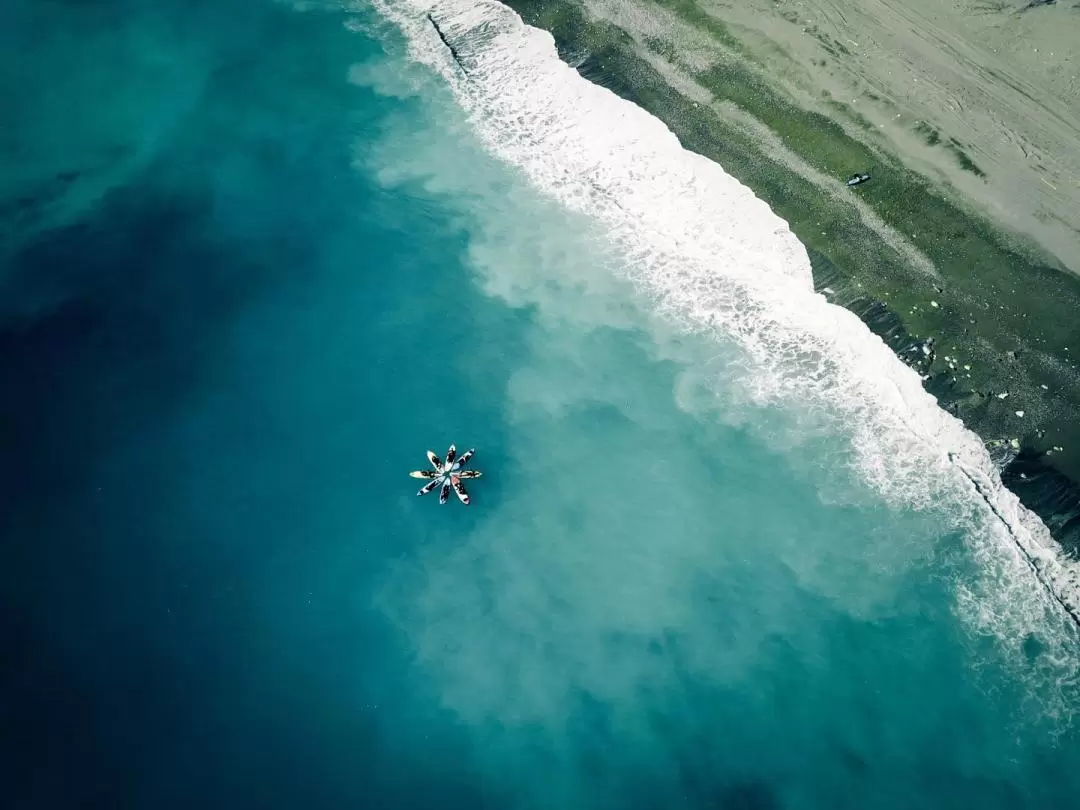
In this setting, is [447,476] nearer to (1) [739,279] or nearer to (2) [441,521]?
(2) [441,521]

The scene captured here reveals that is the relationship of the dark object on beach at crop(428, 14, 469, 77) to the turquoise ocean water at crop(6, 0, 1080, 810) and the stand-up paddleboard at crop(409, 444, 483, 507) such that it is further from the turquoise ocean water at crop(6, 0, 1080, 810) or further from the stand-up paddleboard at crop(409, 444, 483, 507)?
the stand-up paddleboard at crop(409, 444, 483, 507)

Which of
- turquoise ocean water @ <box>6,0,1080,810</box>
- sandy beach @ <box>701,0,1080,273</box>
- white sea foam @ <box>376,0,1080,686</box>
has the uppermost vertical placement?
sandy beach @ <box>701,0,1080,273</box>

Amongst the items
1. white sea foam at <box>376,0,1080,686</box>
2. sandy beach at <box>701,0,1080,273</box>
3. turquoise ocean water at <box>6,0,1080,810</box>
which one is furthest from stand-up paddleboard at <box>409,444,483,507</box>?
sandy beach at <box>701,0,1080,273</box>

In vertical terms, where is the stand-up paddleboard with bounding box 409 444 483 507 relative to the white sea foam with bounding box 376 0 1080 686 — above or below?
below

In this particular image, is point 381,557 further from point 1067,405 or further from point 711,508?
point 1067,405

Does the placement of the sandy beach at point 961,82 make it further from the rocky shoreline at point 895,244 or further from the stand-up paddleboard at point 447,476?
the stand-up paddleboard at point 447,476

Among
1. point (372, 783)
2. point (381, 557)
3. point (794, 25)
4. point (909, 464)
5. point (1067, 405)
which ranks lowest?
point (372, 783)

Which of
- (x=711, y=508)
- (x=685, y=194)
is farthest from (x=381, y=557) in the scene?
(x=685, y=194)
